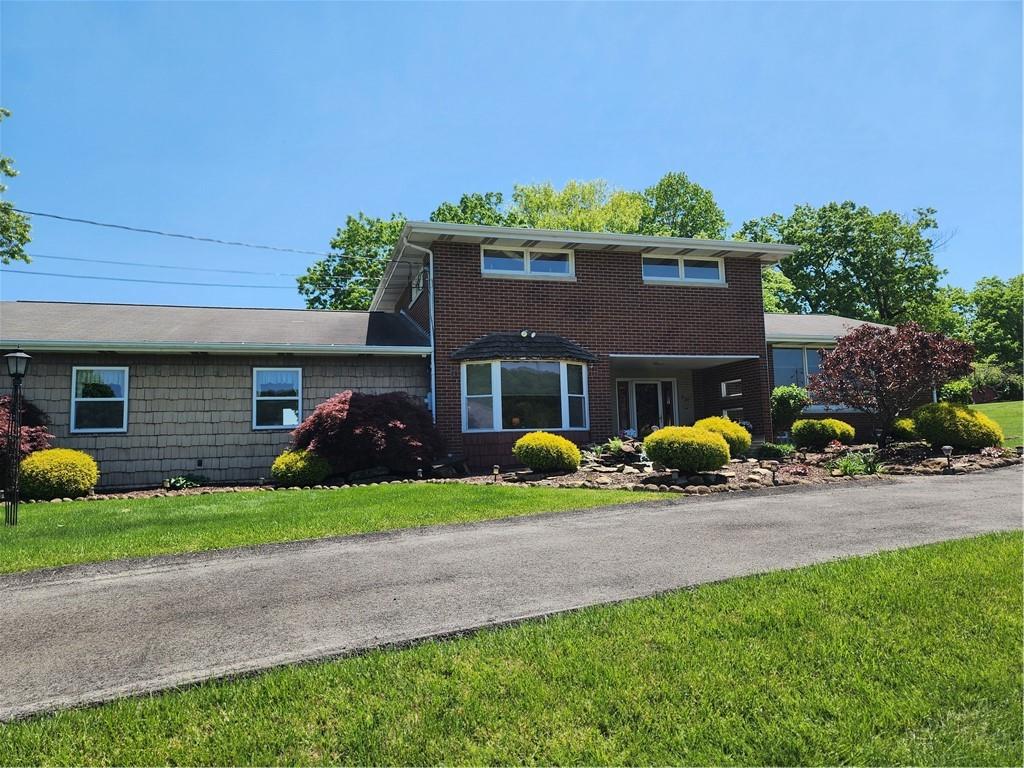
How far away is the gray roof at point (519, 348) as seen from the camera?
15516 mm

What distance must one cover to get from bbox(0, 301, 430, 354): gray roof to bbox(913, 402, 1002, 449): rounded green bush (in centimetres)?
1170

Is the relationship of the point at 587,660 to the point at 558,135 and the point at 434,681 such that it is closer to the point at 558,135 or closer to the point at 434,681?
the point at 434,681

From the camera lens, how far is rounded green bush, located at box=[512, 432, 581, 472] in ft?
42.0

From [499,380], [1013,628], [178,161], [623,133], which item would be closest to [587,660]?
[1013,628]

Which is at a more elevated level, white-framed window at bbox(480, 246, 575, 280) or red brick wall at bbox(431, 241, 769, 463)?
white-framed window at bbox(480, 246, 575, 280)

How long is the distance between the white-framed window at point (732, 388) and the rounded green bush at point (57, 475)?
16.1 metres

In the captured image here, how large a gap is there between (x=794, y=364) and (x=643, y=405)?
4.98 m

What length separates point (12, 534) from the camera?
797cm

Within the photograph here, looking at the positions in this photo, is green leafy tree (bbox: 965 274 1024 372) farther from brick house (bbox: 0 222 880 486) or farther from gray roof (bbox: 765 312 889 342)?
brick house (bbox: 0 222 880 486)

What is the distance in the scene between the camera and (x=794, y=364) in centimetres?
2106

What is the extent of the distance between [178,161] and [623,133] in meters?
12.7

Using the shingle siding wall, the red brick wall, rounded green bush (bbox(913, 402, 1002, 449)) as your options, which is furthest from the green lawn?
the shingle siding wall

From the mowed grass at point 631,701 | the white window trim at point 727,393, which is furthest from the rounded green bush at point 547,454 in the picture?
the mowed grass at point 631,701

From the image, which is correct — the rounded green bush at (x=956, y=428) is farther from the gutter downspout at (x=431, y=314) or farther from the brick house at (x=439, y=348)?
the gutter downspout at (x=431, y=314)
